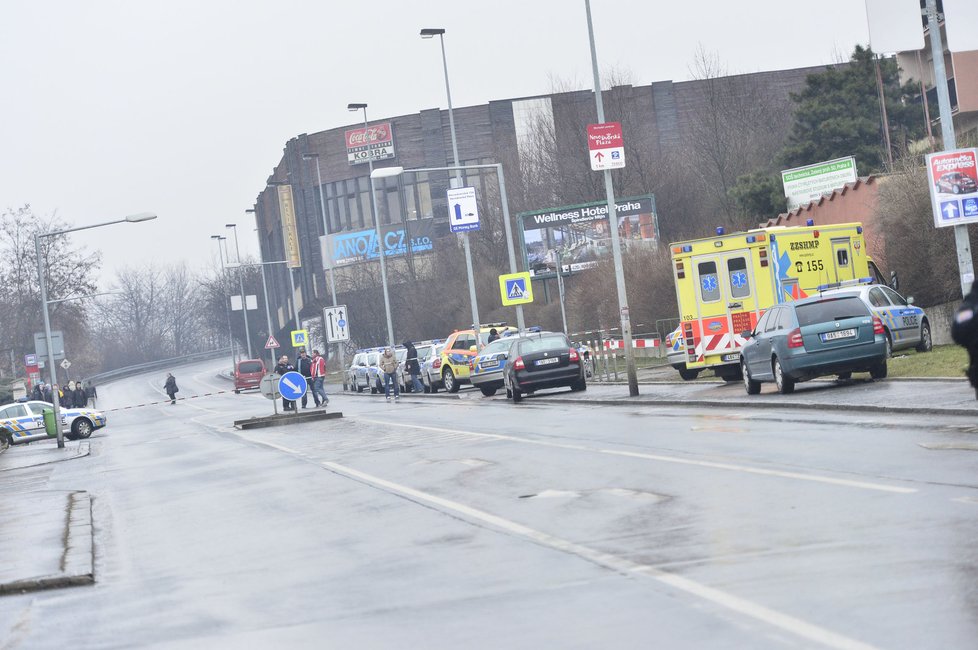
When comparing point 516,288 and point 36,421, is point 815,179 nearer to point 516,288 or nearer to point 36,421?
point 516,288

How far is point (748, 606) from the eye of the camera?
22.7 feet

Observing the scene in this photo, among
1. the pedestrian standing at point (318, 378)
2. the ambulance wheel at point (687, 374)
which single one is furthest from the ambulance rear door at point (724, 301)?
the pedestrian standing at point (318, 378)

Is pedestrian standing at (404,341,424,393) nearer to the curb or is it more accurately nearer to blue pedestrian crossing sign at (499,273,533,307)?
blue pedestrian crossing sign at (499,273,533,307)

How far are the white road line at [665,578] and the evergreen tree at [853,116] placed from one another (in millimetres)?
47295

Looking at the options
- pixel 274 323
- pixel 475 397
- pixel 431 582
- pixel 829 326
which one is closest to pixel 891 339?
pixel 829 326

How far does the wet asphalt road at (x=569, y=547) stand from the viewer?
6.85m

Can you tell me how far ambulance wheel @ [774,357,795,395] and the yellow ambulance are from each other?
17.4 feet

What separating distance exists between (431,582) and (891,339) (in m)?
21.2

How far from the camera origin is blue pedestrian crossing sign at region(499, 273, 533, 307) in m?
40.8

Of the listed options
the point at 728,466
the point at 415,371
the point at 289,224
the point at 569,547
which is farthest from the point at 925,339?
the point at 289,224

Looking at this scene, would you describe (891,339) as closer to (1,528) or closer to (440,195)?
(1,528)

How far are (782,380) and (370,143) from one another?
72689 mm

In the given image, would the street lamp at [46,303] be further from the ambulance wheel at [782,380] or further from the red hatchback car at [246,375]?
the red hatchback car at [246,375]

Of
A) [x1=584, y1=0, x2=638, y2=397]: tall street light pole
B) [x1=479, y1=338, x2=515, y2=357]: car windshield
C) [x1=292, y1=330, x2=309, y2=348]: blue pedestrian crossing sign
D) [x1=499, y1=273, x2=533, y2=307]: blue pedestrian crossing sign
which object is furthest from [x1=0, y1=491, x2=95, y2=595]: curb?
[x1=292, y1=330, x2=309, y2=348]: blue pedestrian crossing sign
